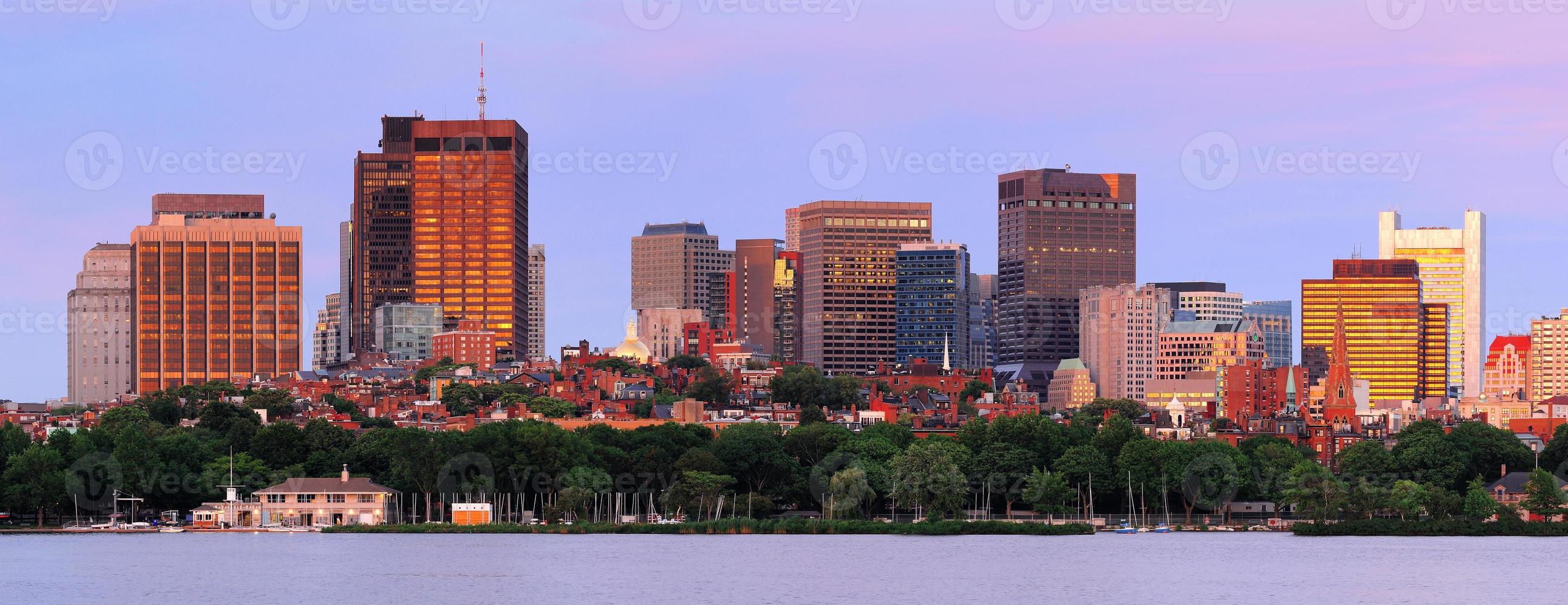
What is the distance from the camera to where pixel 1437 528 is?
440 ft

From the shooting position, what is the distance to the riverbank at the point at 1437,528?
133000mm

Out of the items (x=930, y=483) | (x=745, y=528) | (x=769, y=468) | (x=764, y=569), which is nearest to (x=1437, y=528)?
(x=930, y=483)

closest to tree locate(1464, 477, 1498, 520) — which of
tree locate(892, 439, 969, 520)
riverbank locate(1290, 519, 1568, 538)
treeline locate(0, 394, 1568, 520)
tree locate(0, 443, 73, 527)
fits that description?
riverbank locate(1290, 519, 1568, 538)

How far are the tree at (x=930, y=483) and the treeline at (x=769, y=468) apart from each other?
0.37 ft

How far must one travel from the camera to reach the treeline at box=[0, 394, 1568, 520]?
139250mm

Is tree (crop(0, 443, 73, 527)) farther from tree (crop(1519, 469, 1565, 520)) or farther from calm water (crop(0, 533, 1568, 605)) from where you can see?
tree (crop(1519, 469, 1565, 520))

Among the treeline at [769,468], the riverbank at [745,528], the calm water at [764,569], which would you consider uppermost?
the treeline at [769,468]

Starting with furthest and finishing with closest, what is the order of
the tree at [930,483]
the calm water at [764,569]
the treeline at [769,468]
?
the treeline at [769,468] → the tree at [930,483] → the calm water at [764,569]

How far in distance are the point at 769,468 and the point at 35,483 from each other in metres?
44.3

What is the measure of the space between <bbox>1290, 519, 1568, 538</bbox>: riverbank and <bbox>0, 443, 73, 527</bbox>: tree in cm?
7428

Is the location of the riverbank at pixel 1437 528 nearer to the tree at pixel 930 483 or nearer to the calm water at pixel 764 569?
the calm water at pixel 764 569

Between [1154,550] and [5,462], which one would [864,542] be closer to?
[1154,550]

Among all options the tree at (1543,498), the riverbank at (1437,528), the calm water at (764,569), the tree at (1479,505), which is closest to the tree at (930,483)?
the calm water at (764,569)

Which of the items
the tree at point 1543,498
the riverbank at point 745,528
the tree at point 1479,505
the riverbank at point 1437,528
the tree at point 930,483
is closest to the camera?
the riverbank at point 1437,528
